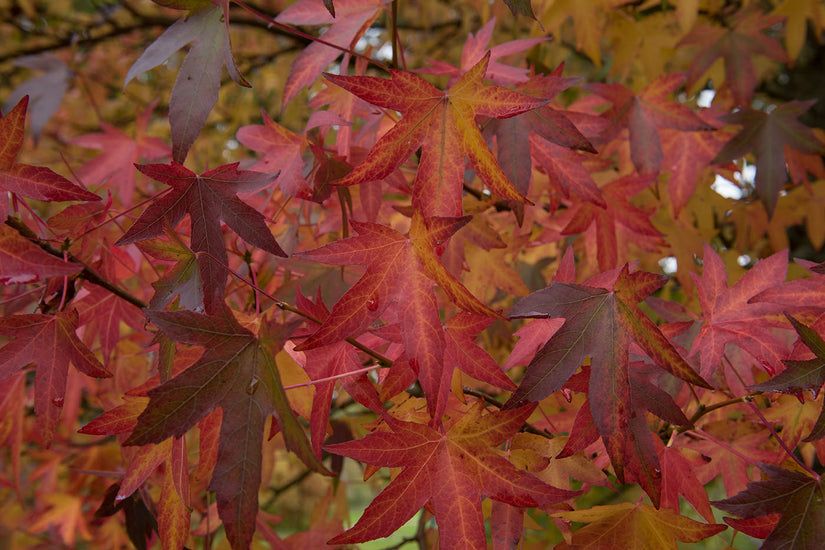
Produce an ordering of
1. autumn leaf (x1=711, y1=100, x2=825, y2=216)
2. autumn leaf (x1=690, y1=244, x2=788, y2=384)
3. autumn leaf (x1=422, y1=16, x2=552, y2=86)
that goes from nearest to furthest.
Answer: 1. autumn leaf (x1=690, y1=244, x2=788, y2=384)
2. autumn leaf (x1=422, y1=16, x2=552, y2=86)
3. autumn leaf (x1=711, y1=100, x2=825, y2=216)

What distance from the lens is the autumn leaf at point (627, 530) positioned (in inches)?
34.0

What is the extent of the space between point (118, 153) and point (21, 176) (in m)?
0.88

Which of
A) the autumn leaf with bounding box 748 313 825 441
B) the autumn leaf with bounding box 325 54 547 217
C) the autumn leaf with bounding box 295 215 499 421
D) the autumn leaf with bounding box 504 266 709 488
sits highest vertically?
the autumn leaf with bounding box 325 54 547 217

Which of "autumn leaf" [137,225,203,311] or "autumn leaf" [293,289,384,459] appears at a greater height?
"autumn leaf" [137,225,203,311]

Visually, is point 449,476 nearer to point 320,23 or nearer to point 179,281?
point 179,281

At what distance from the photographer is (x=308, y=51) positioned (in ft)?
3.60

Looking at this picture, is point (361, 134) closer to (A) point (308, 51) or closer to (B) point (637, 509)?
(A) point (308, 51)

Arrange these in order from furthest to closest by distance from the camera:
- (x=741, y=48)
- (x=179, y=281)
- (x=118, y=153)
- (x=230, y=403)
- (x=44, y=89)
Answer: (x=44, y=89), (x=741, y=48), (x=118, y=153), (x=179, y=281), (x=230, y=403)

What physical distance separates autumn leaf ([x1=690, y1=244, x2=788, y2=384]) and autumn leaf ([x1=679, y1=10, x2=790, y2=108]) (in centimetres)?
98

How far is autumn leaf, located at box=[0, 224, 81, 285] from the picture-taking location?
28.9 inches

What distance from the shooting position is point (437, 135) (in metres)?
0.86

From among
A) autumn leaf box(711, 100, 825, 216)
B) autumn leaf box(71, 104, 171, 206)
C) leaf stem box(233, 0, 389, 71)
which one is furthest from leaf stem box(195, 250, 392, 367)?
autumn leaf box(711, 100, 825, 216)

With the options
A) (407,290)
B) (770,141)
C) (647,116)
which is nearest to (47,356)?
(407,290)

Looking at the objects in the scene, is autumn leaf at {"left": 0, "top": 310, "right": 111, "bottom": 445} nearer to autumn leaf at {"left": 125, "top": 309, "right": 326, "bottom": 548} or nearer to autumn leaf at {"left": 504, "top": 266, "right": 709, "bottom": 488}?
autumn leaf at {"left": 125, "top": 309, "right": 326, "bottom": 548}
